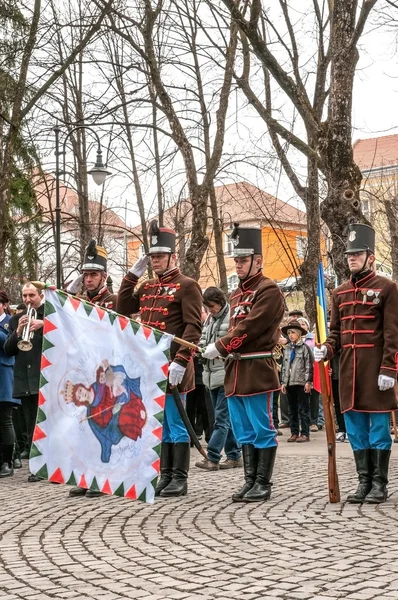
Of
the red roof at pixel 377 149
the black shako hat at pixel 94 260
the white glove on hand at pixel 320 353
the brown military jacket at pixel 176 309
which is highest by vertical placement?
the red roof at pixel 377 149

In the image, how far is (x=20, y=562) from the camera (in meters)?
5.63

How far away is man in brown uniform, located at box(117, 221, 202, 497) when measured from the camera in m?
8.27

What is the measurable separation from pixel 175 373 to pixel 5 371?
3.19 meters

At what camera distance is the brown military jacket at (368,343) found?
762 cm

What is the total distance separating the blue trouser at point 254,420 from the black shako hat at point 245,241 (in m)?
1.18

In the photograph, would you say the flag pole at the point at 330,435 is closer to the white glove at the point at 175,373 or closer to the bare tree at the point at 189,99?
the white glove at the point at 175,373

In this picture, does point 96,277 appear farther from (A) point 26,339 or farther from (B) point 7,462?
(B) point 7,462

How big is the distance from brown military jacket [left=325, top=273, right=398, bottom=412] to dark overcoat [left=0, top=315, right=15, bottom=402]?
13.2 ft

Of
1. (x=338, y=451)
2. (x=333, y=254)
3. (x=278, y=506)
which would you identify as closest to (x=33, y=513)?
(x=278, y=506)

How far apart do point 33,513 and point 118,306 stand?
2.26 metres

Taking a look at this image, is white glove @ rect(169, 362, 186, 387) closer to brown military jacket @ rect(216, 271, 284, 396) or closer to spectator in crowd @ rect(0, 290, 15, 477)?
brown military jacket @ rect(216, 271, 284, 396)

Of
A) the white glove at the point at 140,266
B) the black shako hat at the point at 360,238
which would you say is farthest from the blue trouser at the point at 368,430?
the white glove at the point at 140,266

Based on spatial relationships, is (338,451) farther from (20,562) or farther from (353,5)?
(20,562)

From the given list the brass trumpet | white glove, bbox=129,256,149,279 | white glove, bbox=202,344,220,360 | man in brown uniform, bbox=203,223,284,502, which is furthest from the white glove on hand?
the brass trumpet
